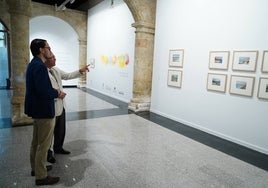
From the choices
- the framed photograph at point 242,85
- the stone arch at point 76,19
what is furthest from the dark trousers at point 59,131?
the stone arch at point 76,19

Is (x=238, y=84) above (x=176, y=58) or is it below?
below

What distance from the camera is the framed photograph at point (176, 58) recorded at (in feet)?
15.8

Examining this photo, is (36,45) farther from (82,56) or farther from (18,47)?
(82,56)

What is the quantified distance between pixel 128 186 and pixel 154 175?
416 mm

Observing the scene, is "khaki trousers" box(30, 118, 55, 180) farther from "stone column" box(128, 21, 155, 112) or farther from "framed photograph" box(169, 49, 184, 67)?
"stone column" box(128, 21, 155, 112)

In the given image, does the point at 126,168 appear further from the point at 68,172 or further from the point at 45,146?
the point at 45,146

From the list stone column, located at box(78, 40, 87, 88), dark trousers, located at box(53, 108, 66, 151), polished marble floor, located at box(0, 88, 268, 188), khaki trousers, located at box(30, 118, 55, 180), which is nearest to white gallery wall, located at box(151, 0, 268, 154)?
polished marble floor, located at box(0, 88, 268, 188)

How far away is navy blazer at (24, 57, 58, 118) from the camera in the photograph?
1.89 m

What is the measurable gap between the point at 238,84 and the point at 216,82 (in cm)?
46

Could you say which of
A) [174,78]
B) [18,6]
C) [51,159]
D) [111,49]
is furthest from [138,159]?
[111,49]

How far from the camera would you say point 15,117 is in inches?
159

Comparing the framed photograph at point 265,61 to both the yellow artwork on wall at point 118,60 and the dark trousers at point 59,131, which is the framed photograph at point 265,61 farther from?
the yellow artwork on wall at point 118,60

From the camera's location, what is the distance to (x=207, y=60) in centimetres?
422

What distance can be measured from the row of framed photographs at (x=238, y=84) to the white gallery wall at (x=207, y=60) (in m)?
0.06
